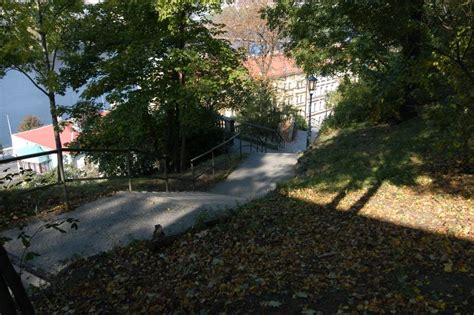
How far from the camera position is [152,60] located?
35.4ft

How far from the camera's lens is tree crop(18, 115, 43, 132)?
35.6 meters

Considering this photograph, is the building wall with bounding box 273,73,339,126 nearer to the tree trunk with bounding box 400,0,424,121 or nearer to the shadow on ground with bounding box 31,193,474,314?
the tree trunk with bounding box 400,0,424,121

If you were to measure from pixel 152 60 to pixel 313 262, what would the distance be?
7998 mm

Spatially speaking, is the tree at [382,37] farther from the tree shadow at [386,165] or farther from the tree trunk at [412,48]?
the tree shadow at [386,165]

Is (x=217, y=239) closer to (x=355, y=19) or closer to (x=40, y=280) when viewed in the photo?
(x=40, y=280)

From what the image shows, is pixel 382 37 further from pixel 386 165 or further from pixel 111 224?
pixel 111 224

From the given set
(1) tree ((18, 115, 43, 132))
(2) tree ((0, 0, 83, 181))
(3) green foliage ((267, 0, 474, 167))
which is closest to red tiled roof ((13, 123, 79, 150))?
(1) tree ((18, 115, 43, 132))

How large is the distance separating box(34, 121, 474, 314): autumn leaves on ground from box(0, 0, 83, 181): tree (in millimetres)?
8623

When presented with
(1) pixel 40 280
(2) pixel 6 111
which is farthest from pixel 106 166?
(2) pixel 6 111

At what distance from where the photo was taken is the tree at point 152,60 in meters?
10.2

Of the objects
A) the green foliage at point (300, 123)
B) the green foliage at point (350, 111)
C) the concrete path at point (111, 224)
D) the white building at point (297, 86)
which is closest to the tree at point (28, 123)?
the white building at point (297, 86)

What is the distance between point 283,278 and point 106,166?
11137 mm

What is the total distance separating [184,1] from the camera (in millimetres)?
9086

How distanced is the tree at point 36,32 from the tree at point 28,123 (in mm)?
25011
